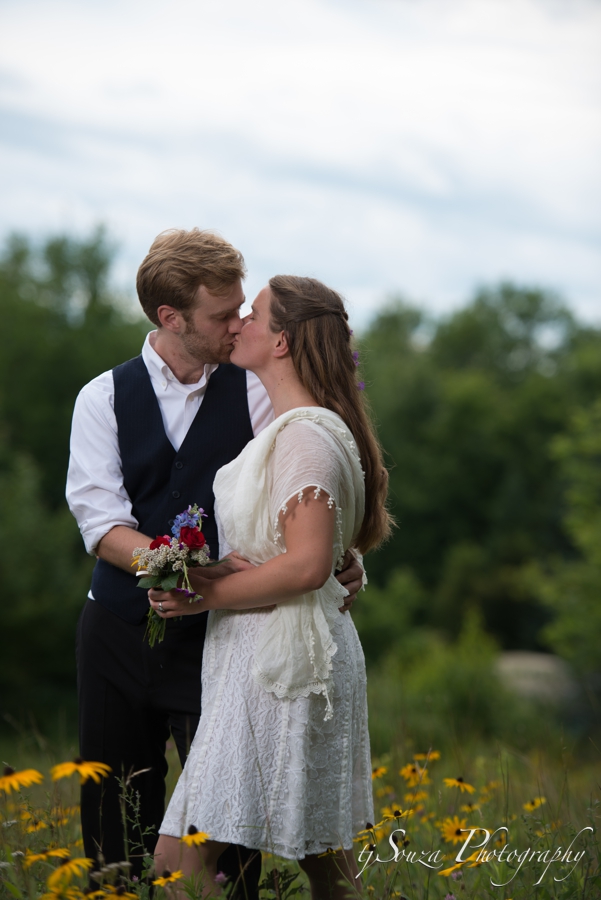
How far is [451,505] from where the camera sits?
3822 centimetres

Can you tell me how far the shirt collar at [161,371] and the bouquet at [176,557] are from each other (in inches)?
32.4

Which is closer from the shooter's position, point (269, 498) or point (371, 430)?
point (269, 498)

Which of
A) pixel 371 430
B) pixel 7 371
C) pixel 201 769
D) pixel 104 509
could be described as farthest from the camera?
pixel 7 371

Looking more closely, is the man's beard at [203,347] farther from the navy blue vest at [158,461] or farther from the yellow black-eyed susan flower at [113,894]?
the yellow black-eyed susan flower at [113,894]

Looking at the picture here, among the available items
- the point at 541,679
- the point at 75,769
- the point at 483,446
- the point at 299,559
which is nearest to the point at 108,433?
the point at 299,559

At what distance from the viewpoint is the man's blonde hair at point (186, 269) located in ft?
10.4

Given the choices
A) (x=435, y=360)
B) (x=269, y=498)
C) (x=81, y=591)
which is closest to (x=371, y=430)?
(x=269, y=498)

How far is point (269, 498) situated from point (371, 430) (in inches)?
17.0

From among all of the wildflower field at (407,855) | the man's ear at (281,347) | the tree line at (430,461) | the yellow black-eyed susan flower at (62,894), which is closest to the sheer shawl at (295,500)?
the man's ear at (281,347)

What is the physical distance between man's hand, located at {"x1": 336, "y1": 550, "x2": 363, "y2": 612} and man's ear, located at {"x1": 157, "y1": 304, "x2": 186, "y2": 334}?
40.6 inches

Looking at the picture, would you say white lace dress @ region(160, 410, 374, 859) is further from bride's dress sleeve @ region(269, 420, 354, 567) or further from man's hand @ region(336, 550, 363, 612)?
man's hand @ region(336, 550, 363, 612)

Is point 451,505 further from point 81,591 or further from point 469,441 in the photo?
point 81,591

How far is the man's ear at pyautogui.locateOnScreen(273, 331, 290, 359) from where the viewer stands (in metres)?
2.69

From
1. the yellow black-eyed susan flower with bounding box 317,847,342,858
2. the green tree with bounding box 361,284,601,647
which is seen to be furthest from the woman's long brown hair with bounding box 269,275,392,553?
the green tree with bounding box 361,284,601,647
